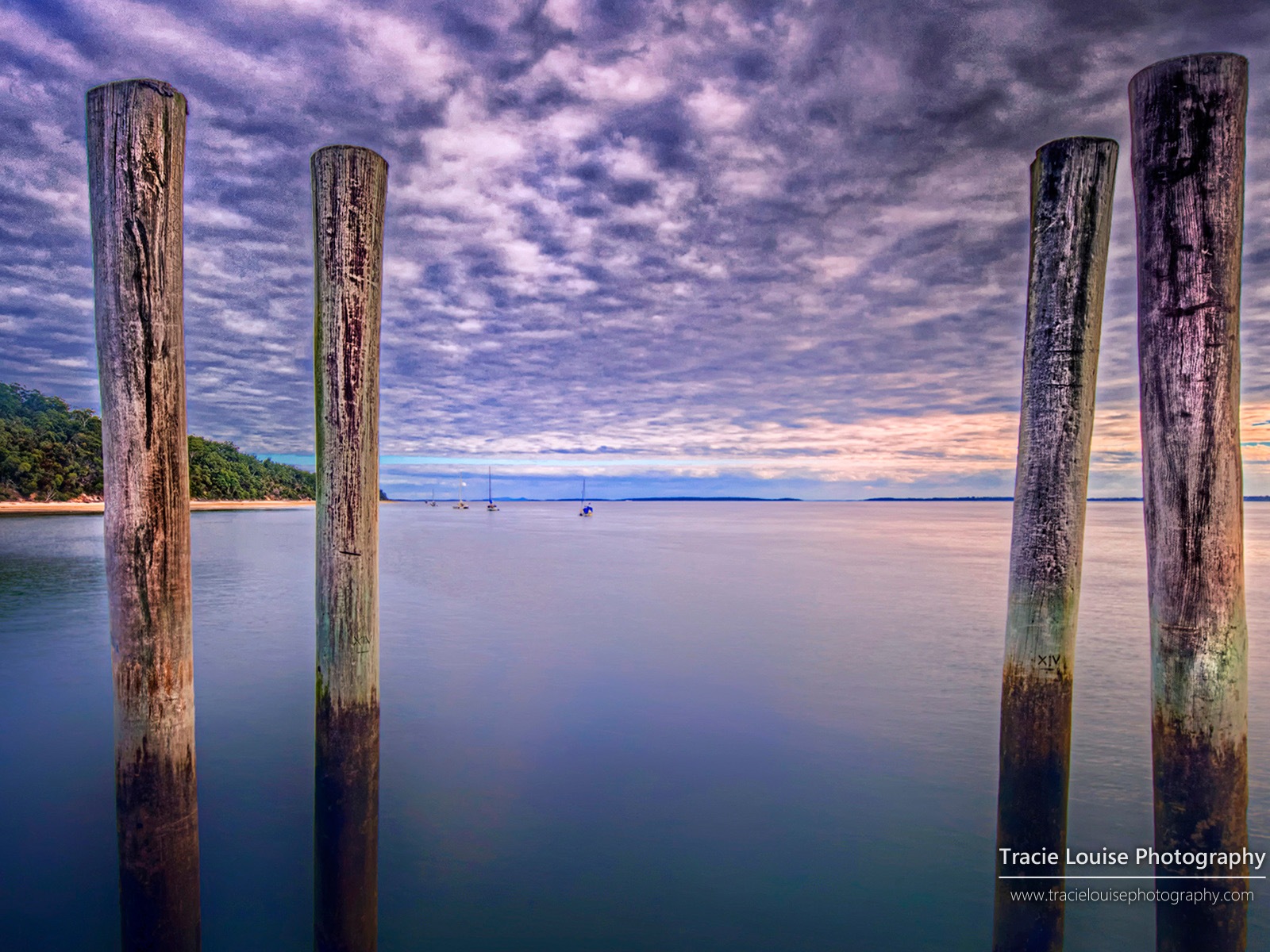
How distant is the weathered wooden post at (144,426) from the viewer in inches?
129

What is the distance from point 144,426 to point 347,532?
104cm

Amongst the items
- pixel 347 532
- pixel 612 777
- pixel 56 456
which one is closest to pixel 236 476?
pixel 56 456

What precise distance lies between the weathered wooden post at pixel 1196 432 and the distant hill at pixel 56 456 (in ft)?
202

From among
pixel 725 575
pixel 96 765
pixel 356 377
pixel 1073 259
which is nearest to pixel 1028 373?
pixel 1073 259

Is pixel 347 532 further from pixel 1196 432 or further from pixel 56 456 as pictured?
pixel 56 456

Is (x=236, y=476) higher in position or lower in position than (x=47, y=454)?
lower

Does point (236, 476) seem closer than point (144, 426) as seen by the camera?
No

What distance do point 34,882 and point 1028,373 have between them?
7.87 meters

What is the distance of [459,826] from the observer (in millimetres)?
6609

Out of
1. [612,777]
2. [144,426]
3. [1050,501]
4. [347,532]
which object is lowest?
[612,777]

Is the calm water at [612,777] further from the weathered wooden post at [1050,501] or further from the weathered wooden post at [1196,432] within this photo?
the weathered wooden post at [1196,432]

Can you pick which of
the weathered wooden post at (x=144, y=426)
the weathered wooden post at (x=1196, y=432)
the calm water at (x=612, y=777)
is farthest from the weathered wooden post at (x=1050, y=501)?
the weathered wooden post at (x=144, y=426)

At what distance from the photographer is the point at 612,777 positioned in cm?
784

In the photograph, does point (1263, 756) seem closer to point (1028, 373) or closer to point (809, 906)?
point (809, 906)
